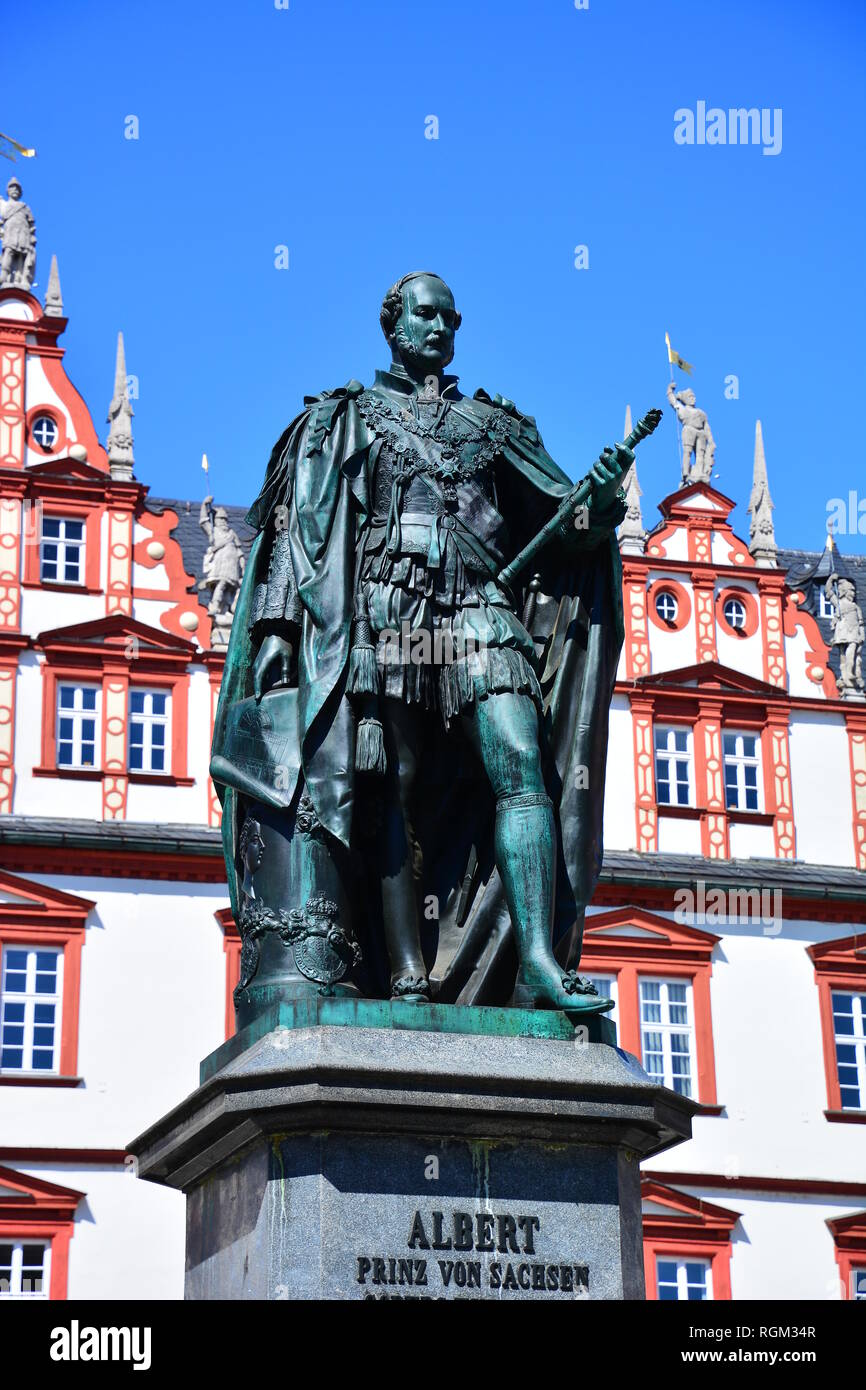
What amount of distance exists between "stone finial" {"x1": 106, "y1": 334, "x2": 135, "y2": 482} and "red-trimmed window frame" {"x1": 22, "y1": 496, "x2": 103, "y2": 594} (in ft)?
2.02

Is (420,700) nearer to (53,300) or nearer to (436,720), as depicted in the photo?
(436,720)

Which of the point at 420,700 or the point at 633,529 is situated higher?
the point at 633,529

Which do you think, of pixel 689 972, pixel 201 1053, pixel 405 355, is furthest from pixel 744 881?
pixel 405 355

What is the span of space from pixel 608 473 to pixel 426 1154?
2316 millimetres

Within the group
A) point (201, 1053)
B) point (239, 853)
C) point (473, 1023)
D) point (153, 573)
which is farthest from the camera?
point (153, 573)

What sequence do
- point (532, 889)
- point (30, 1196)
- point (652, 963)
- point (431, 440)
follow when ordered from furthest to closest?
point (652, 963)
point (30, 1196)
point (431, 440)
point (532, 889)

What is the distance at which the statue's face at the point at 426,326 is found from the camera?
29.4 ft

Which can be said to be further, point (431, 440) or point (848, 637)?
point (848, 637)

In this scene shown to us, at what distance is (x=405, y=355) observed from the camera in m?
9.00

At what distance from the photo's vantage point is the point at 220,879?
3025 centimetres

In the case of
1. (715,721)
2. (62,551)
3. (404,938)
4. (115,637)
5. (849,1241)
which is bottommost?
(404,938)

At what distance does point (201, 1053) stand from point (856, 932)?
8509 millimetres

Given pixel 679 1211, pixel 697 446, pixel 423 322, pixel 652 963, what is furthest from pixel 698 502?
pixel 423 322

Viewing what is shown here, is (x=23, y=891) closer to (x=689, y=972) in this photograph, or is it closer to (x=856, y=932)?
(x=689, y=972)
